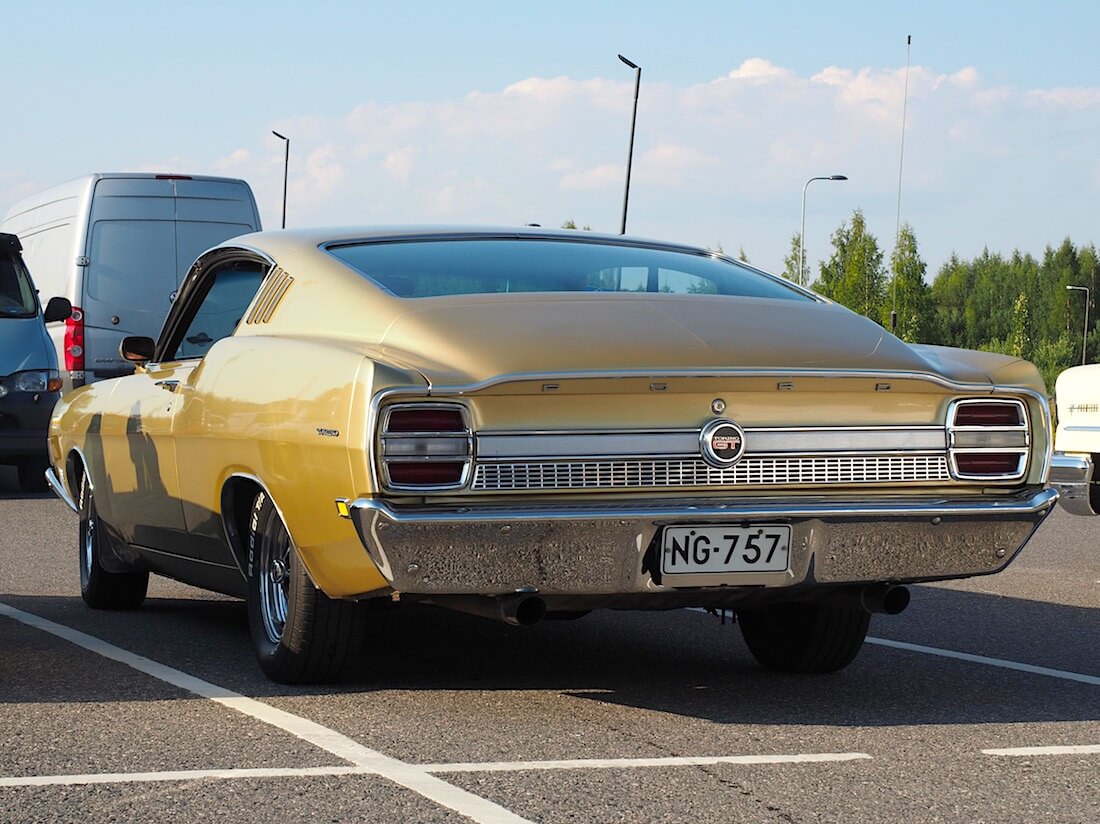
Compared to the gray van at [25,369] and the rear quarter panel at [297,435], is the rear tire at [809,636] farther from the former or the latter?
the gray van at [25,369]

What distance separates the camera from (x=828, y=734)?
5.57 m

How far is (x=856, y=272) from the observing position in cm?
12269

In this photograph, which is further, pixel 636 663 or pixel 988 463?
pixel 636 663

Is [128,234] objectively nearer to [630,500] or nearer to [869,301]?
[630,500]

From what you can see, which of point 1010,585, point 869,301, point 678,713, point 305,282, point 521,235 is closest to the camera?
point 678,713

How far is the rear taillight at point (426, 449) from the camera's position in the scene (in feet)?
18.0

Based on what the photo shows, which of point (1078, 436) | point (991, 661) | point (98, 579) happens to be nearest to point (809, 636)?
point (991, 661)

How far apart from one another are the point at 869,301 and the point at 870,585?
121 m

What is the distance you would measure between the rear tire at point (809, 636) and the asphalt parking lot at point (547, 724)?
0.08 metres

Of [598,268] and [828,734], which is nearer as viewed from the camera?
[828,734]

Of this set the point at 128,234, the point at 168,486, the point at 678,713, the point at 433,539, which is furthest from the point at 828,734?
the point at 128,234

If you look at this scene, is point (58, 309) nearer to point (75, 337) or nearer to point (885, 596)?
point (75, 337)

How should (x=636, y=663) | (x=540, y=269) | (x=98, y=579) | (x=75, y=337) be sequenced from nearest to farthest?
(x=540, y=269) < (x=636, y=663) < (x=98, y=579) < (x=75, y=337)

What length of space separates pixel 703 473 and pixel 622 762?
0.97 meters
